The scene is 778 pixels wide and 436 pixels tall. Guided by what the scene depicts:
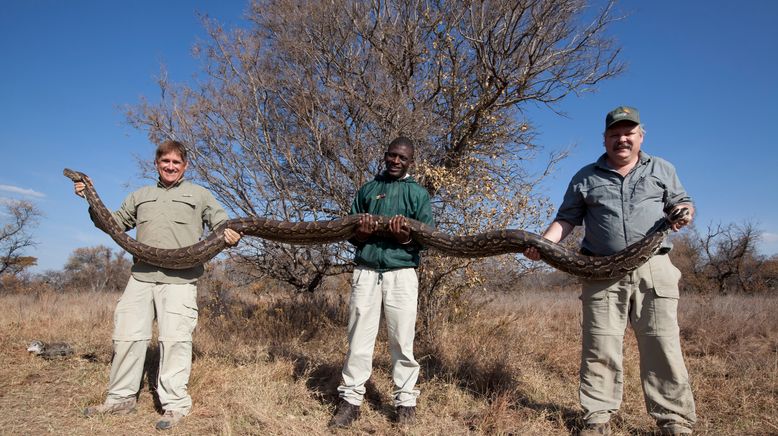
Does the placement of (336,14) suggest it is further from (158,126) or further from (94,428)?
(94,428)

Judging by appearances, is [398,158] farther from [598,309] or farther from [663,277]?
[663,277]

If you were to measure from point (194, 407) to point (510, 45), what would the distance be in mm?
6683

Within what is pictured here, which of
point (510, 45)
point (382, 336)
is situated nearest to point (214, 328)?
point (382, 336)

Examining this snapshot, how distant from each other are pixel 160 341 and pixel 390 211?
2813 mm

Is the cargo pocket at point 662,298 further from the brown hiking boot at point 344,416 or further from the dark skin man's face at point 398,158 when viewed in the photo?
the brown hiking boot at point 344,416

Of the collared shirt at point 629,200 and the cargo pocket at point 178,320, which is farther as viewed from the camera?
the cargo pocket at point 178,320

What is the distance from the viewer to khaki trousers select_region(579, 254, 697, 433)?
4199 mm

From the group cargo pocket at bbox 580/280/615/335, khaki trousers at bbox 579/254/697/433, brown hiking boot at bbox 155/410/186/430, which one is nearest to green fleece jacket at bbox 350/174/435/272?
cargo pocket at bbox 580/280/615/335

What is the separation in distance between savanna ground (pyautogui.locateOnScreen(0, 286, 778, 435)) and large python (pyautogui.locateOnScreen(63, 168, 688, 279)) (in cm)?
159

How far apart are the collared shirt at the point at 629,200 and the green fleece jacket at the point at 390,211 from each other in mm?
1693

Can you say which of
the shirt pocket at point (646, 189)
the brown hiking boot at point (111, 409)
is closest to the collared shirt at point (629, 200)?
the shirt pocket at point (646, 189)

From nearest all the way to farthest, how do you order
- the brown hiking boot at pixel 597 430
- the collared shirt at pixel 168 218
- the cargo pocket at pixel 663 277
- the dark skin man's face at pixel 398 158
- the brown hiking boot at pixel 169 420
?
the cargo pocket at pixel 663 277
the brown hiking boot at pixel 597 430
the brown hiking boot at pixel 169 420
the dark skin man's face at pixel 398 158
the collared shirt at pixel 168 218

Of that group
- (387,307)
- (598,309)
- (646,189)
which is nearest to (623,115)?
(646,189)

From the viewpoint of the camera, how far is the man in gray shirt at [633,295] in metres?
4.21
